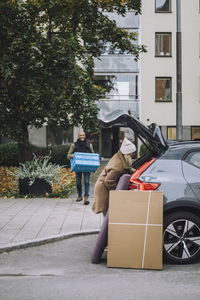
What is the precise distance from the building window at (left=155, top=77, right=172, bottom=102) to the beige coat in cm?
2725

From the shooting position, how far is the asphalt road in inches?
184

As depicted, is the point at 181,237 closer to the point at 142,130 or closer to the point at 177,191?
the point at 177,191

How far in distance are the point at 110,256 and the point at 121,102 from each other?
88.6 feet

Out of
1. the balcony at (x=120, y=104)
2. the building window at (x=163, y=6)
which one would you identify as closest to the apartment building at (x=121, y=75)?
the balcony at (x=120, y=104)

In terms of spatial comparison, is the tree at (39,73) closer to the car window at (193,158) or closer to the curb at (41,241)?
the curb at (41,241)

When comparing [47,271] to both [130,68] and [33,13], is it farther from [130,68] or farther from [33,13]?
[130,68]

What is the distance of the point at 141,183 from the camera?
5957 mm

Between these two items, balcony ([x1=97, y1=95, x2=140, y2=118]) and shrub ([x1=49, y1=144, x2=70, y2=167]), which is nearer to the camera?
shrub ([x1=49, y1=144, x2=70, y2=167])

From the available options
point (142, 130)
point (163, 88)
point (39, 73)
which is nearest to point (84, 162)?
point (142, 130)

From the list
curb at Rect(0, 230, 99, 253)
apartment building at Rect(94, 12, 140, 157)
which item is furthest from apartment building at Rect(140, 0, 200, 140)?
curb at Rect(0, 230, 99, 253)

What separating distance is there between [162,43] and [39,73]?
20.0 m

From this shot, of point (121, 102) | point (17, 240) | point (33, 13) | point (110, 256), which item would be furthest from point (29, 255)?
point (121, 102)

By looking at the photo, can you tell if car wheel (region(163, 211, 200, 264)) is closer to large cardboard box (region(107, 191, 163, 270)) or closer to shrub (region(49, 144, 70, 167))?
large cardboard box (region(107, 191, 163, 270))

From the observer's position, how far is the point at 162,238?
5.75 m
